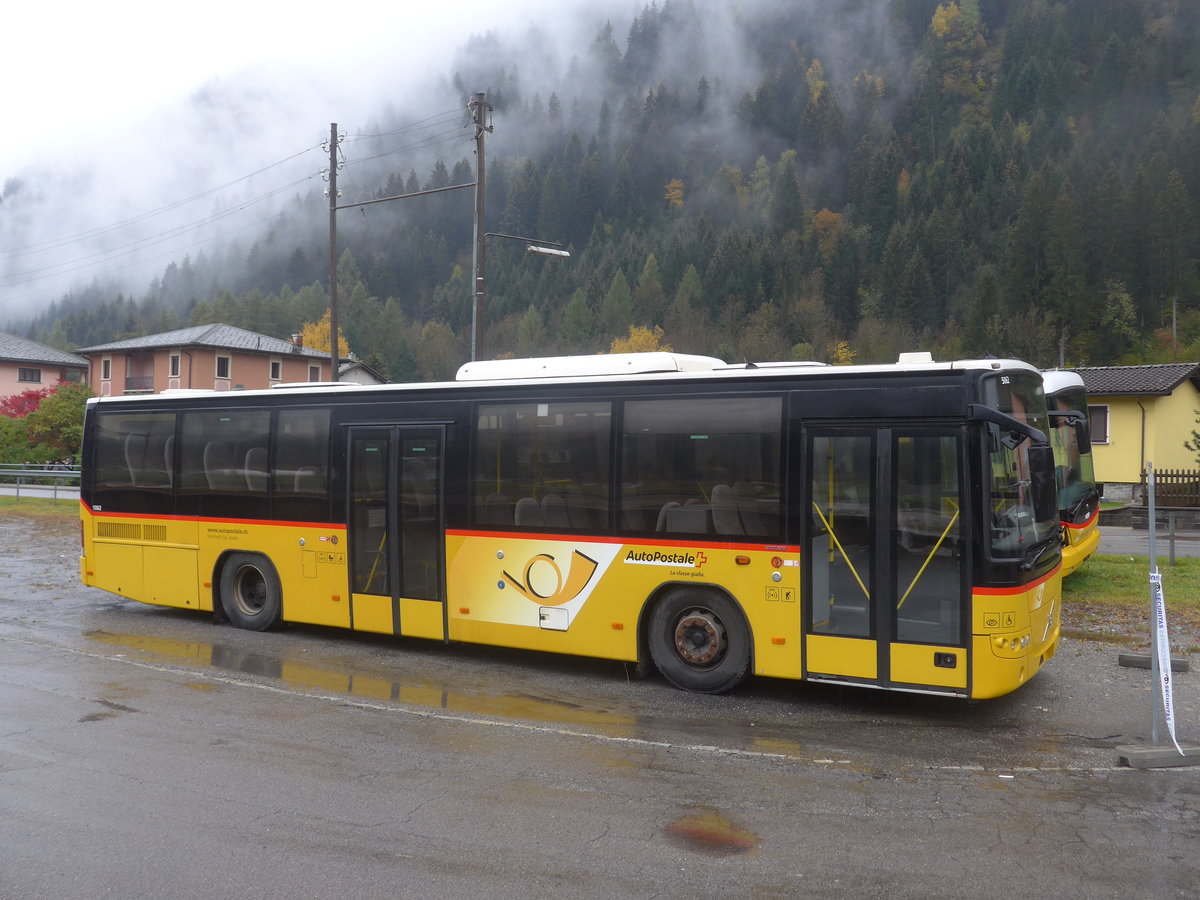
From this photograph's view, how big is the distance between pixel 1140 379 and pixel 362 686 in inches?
1390

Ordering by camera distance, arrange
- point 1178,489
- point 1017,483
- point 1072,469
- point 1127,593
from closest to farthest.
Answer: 1. point 1017,483
2. point 1127,593
3. point 1072,469
4. point 1178,489

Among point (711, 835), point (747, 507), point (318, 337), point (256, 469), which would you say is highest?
point (318, 337)

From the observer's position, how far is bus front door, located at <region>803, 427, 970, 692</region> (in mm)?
7934

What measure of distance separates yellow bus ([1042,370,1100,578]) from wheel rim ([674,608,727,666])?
20.8ft

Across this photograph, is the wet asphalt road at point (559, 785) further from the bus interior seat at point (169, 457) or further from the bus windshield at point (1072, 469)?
the bus windshield at point (1072, 469)

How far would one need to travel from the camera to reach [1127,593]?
14.4 m

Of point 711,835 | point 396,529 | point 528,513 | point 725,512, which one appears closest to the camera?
point 711,835

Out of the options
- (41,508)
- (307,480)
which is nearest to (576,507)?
(307,480)

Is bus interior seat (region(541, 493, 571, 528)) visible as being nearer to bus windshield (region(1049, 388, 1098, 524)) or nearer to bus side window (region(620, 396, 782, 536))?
bus side window (region(620, 396, 782, 536))

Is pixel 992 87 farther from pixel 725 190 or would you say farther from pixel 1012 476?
pixel 1012 476

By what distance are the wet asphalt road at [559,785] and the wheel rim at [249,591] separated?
190 cm

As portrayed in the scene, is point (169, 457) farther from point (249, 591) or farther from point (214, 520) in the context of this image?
point (249, 591)

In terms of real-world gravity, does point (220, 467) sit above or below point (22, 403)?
below

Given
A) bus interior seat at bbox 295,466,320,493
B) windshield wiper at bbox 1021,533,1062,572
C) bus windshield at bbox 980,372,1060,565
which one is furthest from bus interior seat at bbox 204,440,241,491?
windshield wiper at bbox 1021,533,1062,572
